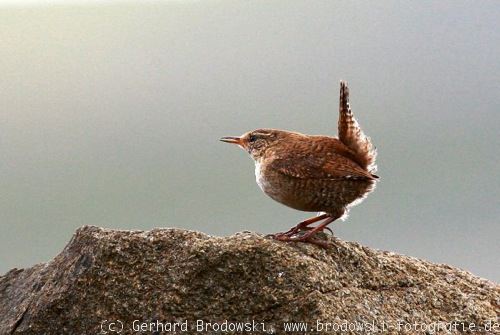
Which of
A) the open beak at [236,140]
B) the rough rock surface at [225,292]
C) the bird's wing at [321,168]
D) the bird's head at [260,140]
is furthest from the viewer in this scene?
the open beak at [236,140]

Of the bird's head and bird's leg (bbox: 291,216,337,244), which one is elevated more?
the bird's head

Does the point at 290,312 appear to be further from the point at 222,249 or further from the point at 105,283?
the point at 105,283

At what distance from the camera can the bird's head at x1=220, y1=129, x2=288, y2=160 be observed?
6.35 metres

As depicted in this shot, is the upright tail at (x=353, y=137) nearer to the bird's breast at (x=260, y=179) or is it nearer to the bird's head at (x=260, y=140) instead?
the bird's head at (x=260, y=140)

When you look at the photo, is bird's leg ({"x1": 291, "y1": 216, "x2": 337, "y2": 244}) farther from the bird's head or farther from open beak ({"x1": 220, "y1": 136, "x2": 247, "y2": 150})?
open beak ({"x1": 220, "y1": 136, "x2": 247, "y2": 150})

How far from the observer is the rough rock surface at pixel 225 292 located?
16.6 ft

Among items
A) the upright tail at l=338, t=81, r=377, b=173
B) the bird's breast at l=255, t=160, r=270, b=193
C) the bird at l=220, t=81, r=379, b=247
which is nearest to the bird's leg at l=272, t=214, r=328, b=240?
the bird at l=220, t=81, r=379, b=247

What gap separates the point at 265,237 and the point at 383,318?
1.00 metres

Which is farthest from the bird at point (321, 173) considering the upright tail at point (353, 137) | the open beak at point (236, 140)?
the open beak at point (236, 140)

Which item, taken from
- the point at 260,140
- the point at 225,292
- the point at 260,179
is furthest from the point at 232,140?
the point at 225,292

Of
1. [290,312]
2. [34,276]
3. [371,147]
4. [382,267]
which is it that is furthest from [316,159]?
[34,276]

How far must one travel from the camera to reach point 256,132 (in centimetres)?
649

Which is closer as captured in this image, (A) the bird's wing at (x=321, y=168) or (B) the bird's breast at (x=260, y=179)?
(A) the bird's wing at (x=321, y=168)

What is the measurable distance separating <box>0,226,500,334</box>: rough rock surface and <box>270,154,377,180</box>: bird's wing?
53cm
